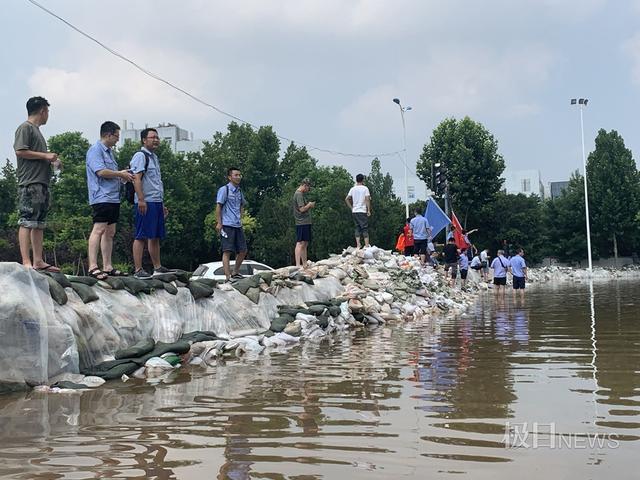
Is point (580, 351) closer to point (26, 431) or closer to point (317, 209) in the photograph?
point (26, 431)

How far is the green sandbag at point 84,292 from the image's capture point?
5.71 metres

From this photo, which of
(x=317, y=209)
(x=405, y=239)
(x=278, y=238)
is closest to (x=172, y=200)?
(x=278, y=238)

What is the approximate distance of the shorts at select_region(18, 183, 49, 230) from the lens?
5.76 meters

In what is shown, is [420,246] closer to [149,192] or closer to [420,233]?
[420,233]

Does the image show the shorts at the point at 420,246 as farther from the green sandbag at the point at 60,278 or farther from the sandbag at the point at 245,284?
the green sandbag at the point at 60,278

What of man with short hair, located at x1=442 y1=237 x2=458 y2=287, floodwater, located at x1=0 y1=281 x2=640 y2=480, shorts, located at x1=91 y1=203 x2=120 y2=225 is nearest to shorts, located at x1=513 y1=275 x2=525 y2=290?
man with short hair, located at x1=442 y1=237 x2=458 y2=287

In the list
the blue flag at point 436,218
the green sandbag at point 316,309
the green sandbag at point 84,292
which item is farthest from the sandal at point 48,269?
the blue flag at point 436,218

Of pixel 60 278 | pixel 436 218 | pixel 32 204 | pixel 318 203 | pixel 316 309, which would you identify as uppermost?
pixel 318 203

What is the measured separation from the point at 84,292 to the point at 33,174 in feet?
4.04

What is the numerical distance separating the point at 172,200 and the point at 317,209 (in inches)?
427

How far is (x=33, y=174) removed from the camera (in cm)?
577

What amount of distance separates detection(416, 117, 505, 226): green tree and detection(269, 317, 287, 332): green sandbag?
3360cm

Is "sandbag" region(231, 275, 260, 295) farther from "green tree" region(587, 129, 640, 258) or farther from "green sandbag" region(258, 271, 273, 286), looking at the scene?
"green tree" region(587, 129, 640, 258)

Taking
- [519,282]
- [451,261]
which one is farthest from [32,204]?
[519,282]
